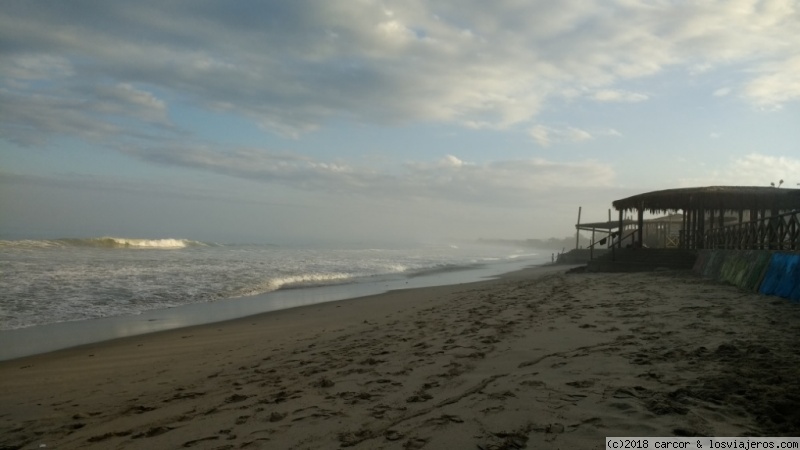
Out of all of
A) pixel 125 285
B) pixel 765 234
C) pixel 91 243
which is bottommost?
pixel 125 285

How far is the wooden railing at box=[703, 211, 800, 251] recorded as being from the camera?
10.7 meters

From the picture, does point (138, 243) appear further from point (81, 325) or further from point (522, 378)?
point (522, 378)

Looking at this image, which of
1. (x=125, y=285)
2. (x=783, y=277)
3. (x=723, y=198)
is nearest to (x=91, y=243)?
(x=125, y=285)

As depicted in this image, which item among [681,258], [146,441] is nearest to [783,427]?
[146,441]

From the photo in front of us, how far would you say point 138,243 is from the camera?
147ft

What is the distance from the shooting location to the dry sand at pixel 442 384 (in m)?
3.50

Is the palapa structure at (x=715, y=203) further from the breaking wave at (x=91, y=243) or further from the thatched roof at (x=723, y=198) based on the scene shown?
the breaking wave at (x=91, y=243)

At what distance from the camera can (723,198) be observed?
20.1 m

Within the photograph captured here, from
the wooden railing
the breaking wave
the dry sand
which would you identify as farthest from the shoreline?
the breaking wave

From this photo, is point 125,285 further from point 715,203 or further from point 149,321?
point 715,203

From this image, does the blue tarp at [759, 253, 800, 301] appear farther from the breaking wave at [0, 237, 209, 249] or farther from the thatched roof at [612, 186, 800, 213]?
the breaking wave at [0, 237, 209, 249]

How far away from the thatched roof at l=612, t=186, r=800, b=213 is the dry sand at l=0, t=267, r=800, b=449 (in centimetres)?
1302

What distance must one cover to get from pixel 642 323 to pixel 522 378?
126 inches

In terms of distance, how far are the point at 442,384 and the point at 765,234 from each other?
11899mm
